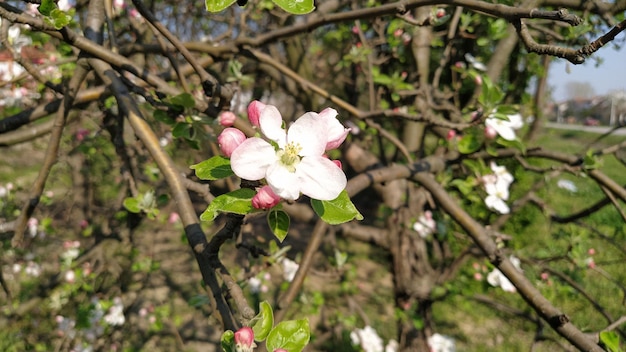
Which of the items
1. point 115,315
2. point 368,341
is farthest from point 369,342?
point 115,315

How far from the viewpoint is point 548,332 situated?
4.25m

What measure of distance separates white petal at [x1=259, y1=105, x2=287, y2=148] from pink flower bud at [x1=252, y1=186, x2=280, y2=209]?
96mm

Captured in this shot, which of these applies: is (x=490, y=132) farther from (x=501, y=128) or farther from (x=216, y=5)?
(x=216, y=5)

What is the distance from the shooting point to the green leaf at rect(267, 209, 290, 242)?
2.51ft

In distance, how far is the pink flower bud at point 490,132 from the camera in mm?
1699

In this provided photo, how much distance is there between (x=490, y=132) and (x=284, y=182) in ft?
4.38

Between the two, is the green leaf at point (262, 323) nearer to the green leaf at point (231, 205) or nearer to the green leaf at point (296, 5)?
the green leaf at point (231, 205)

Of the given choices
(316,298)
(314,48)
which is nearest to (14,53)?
(316,298)

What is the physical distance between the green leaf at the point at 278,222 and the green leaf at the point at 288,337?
17 cm

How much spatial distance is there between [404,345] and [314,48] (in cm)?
329

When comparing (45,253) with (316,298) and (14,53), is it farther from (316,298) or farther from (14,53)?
(14,53)

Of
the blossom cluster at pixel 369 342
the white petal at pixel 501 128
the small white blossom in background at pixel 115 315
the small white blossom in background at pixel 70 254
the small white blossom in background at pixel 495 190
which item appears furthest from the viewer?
the blossom cluster at pixel 369 342

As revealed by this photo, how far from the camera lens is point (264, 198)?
685mm

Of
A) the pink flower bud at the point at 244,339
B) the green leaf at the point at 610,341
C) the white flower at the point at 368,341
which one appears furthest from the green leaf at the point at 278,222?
the white flower at the point at 368,341
